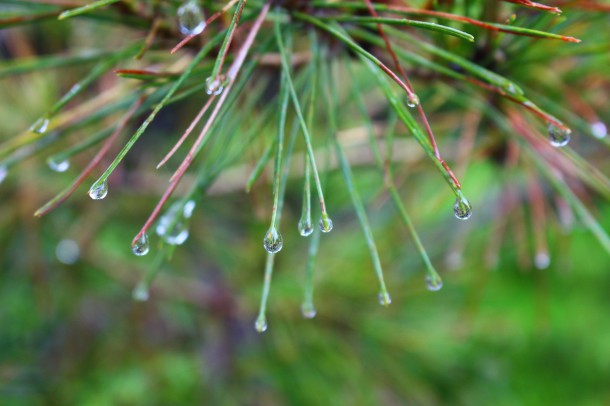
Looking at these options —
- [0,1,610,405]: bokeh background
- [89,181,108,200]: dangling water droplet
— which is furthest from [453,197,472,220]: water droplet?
[0,1,610,405]: bokeh background

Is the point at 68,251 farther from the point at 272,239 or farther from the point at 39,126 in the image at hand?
the point at 272,239

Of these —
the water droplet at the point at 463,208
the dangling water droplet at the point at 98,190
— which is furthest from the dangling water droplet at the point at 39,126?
the water droplet at the point at 463,208

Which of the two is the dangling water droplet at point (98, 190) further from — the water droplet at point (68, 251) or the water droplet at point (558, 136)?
the water droplet at point (68, 251)

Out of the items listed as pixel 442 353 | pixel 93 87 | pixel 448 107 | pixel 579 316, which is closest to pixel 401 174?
pixel 448 107

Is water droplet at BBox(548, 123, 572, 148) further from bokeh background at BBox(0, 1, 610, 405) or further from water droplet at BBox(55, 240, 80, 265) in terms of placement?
water droplet at BBox(55, 240, 80, 265)

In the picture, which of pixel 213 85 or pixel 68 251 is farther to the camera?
pixel 68 251

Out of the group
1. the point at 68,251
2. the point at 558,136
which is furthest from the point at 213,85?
the point at 68,251

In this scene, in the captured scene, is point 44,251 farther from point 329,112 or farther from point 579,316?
point 579,316

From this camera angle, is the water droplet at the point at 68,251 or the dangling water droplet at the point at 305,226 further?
the water droplet at the point at 68,251

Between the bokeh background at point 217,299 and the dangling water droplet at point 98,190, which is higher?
the dangling water droplet at point 98,190
